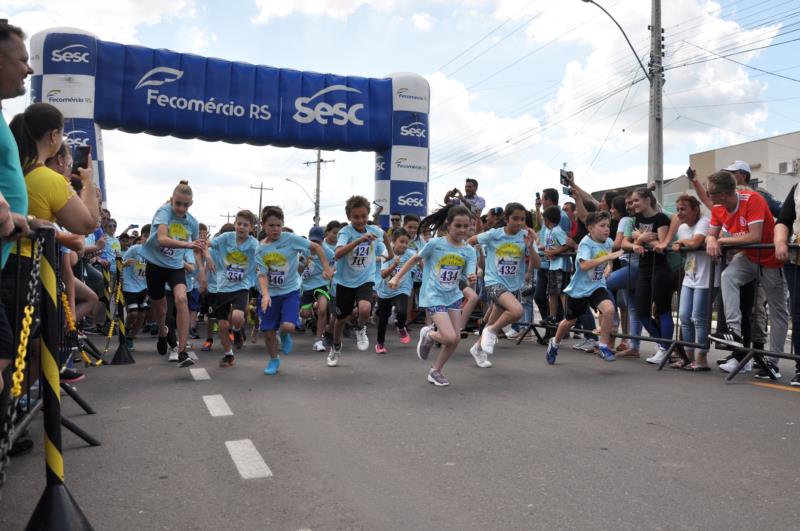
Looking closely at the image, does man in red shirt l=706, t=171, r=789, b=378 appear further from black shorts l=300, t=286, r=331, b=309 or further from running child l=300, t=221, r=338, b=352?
black shorts l=300, t=286, r=331, b=309

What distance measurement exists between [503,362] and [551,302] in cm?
263

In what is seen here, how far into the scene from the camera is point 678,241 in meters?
8.55

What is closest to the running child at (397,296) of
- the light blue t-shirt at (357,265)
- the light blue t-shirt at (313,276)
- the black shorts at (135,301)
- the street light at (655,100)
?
the light blue t-shirt at (357,265)

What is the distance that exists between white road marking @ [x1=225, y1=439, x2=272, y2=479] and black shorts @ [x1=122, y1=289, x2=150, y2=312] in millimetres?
7694

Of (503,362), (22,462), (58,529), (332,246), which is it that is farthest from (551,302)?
(58,529)

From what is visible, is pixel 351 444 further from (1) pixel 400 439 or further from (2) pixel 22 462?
(2) pixel 22 462

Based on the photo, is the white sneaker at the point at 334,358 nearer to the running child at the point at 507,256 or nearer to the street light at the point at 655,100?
the running child at the point at 507,256

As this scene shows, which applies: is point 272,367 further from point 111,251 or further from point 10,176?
point 111,251

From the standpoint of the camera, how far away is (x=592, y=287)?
8688 millimetres

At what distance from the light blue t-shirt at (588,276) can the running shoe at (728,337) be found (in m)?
1.38

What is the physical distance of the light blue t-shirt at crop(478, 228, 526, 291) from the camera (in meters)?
9.08

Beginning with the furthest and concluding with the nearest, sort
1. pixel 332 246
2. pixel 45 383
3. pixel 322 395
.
Result: 1. pixel 332 246
2. pixel 322 395
3. pixel 45 383

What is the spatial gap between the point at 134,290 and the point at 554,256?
22.4ft

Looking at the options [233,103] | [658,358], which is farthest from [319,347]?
[233,103]
